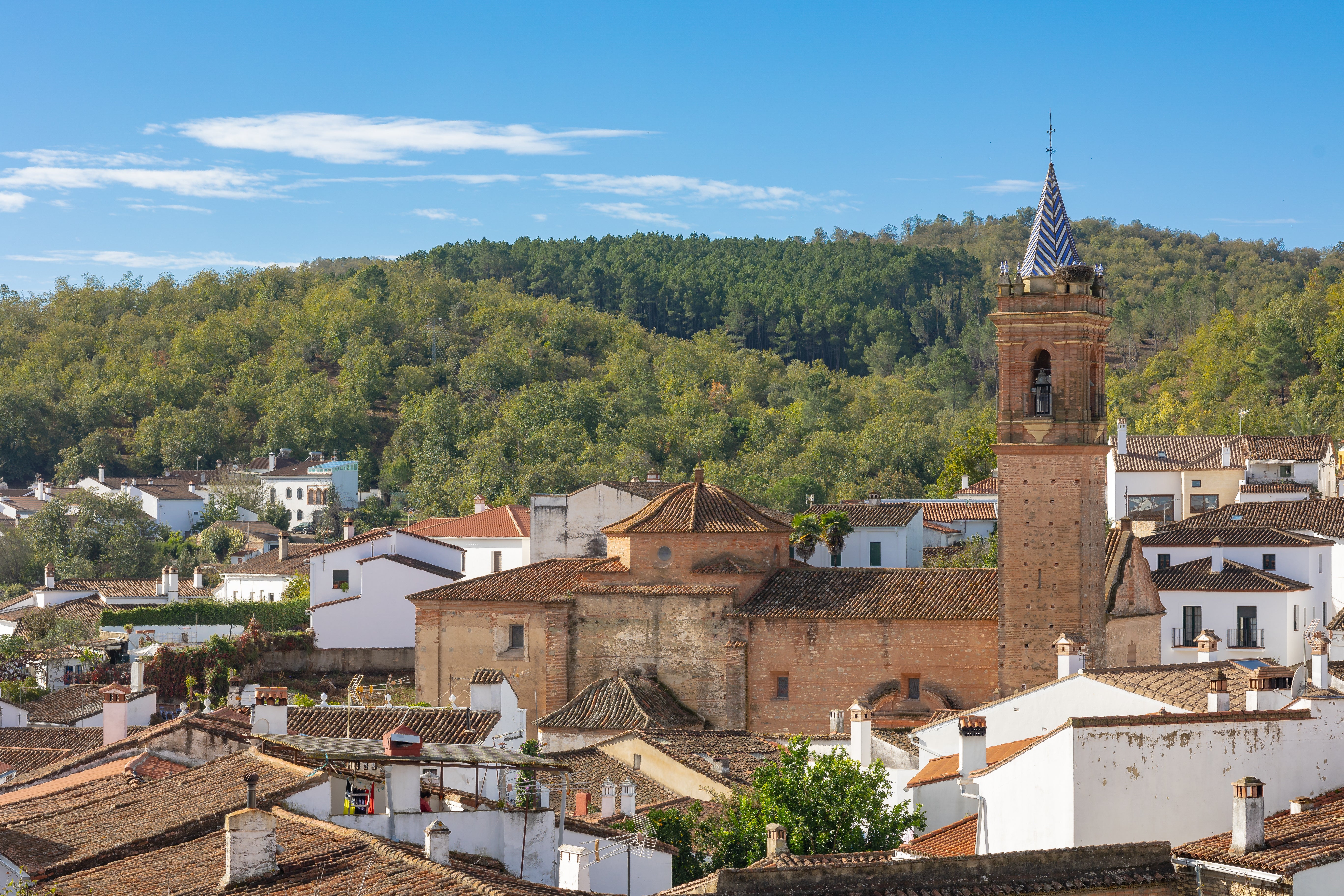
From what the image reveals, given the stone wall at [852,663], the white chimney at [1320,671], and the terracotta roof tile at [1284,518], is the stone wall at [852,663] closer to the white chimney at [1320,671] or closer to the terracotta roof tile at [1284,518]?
the white chimney at [1320,671]

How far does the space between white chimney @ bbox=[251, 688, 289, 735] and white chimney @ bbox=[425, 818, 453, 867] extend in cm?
655

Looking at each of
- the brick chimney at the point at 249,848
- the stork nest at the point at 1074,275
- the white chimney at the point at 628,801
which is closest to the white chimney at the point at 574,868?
the brick chimney at the point at 249,848

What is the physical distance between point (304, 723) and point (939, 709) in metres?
13.1

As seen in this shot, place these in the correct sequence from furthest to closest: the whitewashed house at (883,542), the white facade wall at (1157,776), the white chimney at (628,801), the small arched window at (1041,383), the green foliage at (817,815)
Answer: the whitewashed house at (883,542) → the small arched window at (1041,383) → the white chimney at (628,801) → the green foliage at (817,815) → the white facade wall at (1157,776)

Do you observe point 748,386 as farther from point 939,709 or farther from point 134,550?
point 939,709

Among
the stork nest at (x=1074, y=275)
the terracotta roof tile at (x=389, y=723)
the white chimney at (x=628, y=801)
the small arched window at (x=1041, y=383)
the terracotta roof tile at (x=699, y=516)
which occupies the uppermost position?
the stork nest at (x=1074, y=275)

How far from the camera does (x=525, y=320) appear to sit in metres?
115

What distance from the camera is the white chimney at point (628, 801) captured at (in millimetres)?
22156

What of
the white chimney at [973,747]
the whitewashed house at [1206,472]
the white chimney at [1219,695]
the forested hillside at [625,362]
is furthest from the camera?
the forested hillside at [625,362]

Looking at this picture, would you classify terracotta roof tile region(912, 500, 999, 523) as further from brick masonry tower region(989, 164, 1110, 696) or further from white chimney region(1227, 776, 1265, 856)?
white chimney region(1227, 776, 1265, 856)

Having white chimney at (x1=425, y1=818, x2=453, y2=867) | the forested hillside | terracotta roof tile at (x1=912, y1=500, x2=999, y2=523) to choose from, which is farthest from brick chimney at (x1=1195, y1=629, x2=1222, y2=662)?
the forested hillside

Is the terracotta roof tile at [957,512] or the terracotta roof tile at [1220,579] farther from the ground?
the terracotta roof tile at [957,512]

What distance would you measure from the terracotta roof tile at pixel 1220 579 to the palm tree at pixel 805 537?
31.5 feet

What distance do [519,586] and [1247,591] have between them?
66.4ft
